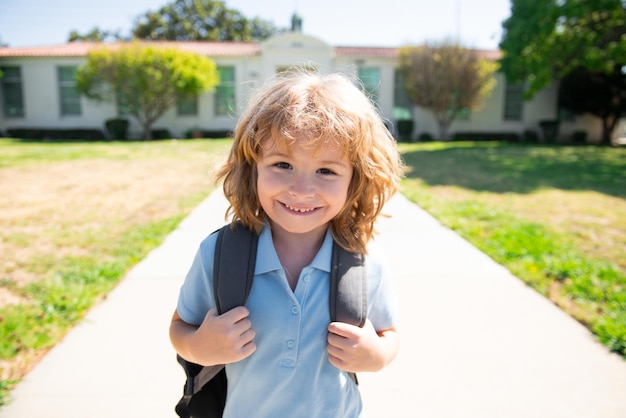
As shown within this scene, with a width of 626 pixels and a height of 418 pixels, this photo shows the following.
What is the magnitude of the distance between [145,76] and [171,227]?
16.1 meters

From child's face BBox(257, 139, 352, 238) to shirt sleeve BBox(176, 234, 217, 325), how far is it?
203mm

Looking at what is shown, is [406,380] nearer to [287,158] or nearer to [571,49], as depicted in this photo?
[287,158]

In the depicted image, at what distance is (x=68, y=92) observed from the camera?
862 inches

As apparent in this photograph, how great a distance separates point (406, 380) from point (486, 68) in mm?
19696

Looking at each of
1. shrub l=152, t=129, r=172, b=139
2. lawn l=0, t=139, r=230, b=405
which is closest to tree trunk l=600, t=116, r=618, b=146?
lawn l=0, t=139, r=230, b=405

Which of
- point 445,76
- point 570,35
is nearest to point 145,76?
point 445,76

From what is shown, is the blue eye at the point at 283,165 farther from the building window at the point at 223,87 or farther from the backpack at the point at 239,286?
the building window at the point at 223,87

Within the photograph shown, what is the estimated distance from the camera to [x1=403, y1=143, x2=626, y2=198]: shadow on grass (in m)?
7.81

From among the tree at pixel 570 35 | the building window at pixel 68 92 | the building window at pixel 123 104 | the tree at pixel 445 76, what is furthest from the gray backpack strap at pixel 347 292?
the building window at pixel 68 92

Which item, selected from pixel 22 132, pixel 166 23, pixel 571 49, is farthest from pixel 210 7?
pixel 571 49

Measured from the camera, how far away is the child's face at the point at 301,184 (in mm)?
1153

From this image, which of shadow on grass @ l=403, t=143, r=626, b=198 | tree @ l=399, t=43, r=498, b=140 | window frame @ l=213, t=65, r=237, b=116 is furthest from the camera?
window frame @ l=213, t=65, r=237, b=116

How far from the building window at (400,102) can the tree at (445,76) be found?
2061mm

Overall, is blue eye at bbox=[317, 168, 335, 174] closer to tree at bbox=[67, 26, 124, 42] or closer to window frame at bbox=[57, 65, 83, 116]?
window frame at bbox=[57, 65, 83, 116]
